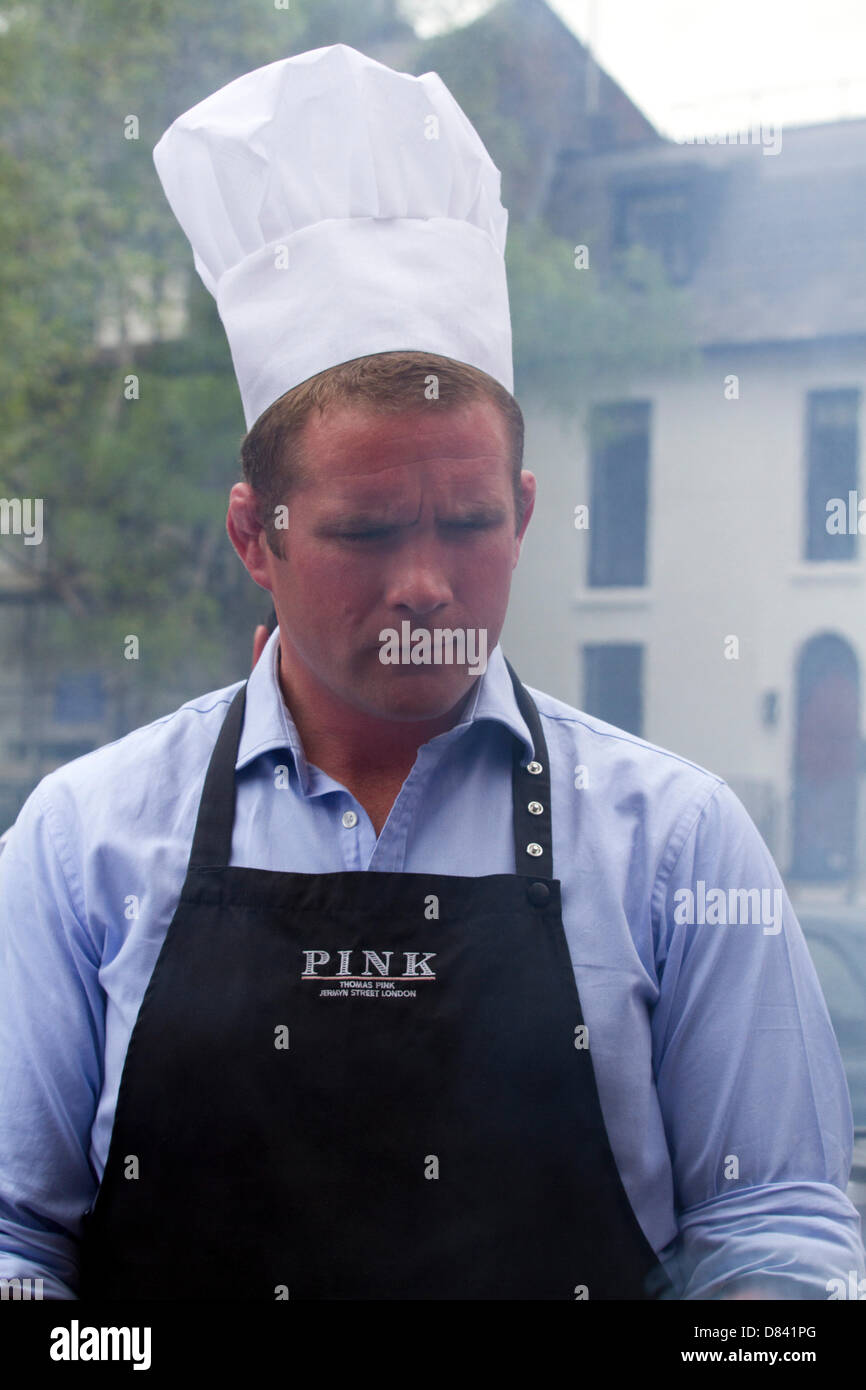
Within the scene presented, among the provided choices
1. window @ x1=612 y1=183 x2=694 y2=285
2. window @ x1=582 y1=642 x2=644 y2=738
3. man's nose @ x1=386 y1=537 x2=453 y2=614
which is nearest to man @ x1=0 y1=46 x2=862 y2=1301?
man's nose @ x1=386 y1=537 x2=453 y2=614

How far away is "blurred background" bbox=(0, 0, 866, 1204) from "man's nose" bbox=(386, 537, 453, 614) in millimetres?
240

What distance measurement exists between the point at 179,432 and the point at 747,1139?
911 millimetres

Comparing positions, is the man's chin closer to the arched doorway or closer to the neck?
the neck

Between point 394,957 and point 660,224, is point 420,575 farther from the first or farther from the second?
point 660,224

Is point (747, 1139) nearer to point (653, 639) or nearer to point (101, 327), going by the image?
point (653, 639)

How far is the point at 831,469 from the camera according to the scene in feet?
3.89

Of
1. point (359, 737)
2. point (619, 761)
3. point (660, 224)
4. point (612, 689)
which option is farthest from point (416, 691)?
point (660, 224)

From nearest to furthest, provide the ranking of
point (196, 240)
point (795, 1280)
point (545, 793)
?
1. point (795, 1280)
2. point (545, 793)
3. point (196, 240)

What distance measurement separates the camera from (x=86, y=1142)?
Answer: 96 centimetres

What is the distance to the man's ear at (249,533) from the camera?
1.03 m

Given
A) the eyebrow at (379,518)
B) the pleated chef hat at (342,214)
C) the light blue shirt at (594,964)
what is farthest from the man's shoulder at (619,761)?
the pleated chef hat at (342,214)

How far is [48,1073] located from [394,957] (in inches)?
11.7

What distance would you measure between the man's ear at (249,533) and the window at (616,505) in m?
0.35
